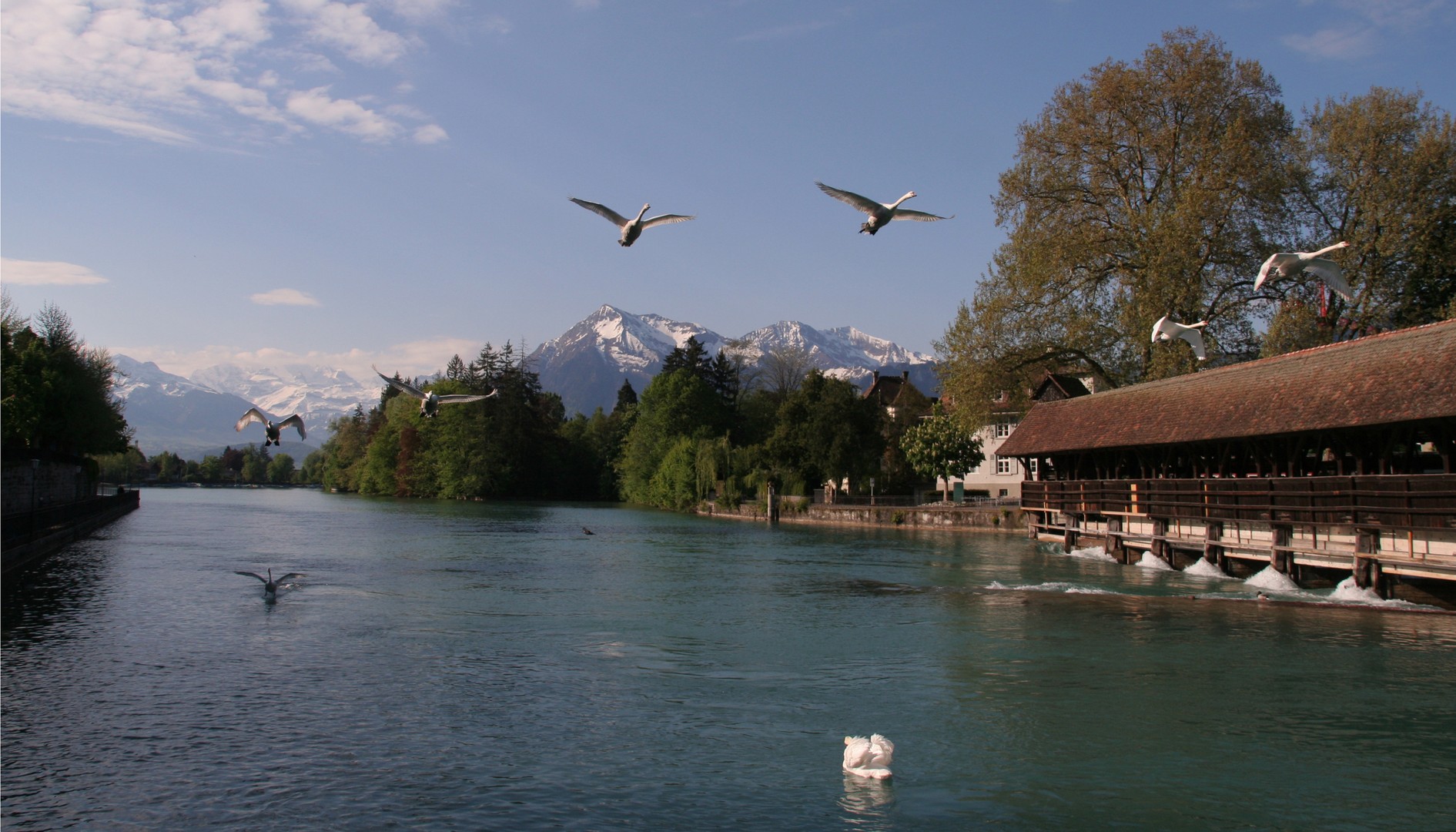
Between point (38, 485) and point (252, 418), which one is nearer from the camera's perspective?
point (252, 418)

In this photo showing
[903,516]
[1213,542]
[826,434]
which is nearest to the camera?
[1213,542]

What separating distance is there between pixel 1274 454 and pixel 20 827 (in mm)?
28546

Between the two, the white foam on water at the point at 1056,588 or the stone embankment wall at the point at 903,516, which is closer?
the white foam on water at the point at 1056,588

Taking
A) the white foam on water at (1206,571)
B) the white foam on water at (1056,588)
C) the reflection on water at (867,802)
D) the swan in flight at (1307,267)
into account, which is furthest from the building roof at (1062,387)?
the reflection on water at (867,802)

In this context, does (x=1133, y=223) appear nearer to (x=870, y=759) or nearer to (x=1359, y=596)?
(x=1359, y=596)

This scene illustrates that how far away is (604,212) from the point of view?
1686 centimetres

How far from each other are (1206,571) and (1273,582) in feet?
12.4

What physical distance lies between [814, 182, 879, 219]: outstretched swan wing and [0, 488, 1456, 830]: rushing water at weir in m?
7.29

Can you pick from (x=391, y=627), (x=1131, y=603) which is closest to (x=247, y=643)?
(x=391, y=627)

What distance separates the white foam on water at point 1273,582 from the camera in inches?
973

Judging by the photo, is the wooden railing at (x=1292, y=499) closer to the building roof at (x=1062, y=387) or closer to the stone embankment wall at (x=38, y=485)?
the building roof at (x=1062, y=387)

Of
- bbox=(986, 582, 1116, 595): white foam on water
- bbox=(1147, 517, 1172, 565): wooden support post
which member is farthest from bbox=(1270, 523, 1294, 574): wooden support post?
bbox=(1147, 517, 1172, 565): wooden support post

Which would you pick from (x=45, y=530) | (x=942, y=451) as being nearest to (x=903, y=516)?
(x=942, y=451)

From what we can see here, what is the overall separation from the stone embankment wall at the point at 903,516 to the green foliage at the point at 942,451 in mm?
4063
